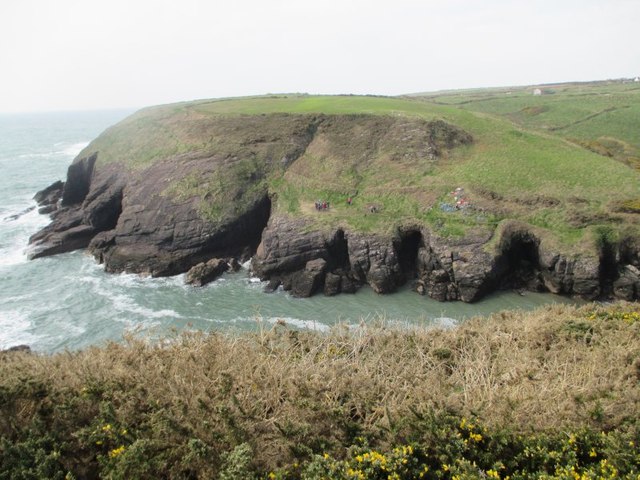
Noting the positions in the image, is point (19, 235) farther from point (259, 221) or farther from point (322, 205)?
point (322, 205)

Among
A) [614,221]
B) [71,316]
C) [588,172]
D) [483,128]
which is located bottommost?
[71,316]

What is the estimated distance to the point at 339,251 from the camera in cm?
3006

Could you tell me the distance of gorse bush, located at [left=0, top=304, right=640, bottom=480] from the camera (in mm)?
6754

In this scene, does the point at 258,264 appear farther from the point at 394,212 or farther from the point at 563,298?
the point at 563,298

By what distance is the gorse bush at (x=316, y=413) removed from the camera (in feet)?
22.2

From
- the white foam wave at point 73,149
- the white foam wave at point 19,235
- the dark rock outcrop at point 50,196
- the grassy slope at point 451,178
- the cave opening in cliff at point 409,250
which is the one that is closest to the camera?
the cave opening in cliff at point 409,250

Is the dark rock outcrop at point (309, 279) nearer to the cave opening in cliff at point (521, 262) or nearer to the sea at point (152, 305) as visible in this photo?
the sea at point (152, 305)

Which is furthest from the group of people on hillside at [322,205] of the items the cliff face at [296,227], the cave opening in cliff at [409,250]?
the cave opening in cliff at [409,250]

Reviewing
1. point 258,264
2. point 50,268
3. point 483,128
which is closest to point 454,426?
point 258,264

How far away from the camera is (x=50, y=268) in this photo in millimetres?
33812

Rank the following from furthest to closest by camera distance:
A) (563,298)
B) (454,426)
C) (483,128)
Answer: (483,128) → (563,298) → (454,426)

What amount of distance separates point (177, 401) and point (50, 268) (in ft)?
106

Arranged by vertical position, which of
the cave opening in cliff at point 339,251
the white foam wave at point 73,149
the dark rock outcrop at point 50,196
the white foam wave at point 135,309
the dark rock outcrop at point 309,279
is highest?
the white foam wave at point 73,149

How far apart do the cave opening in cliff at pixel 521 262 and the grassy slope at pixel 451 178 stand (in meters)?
1.48
